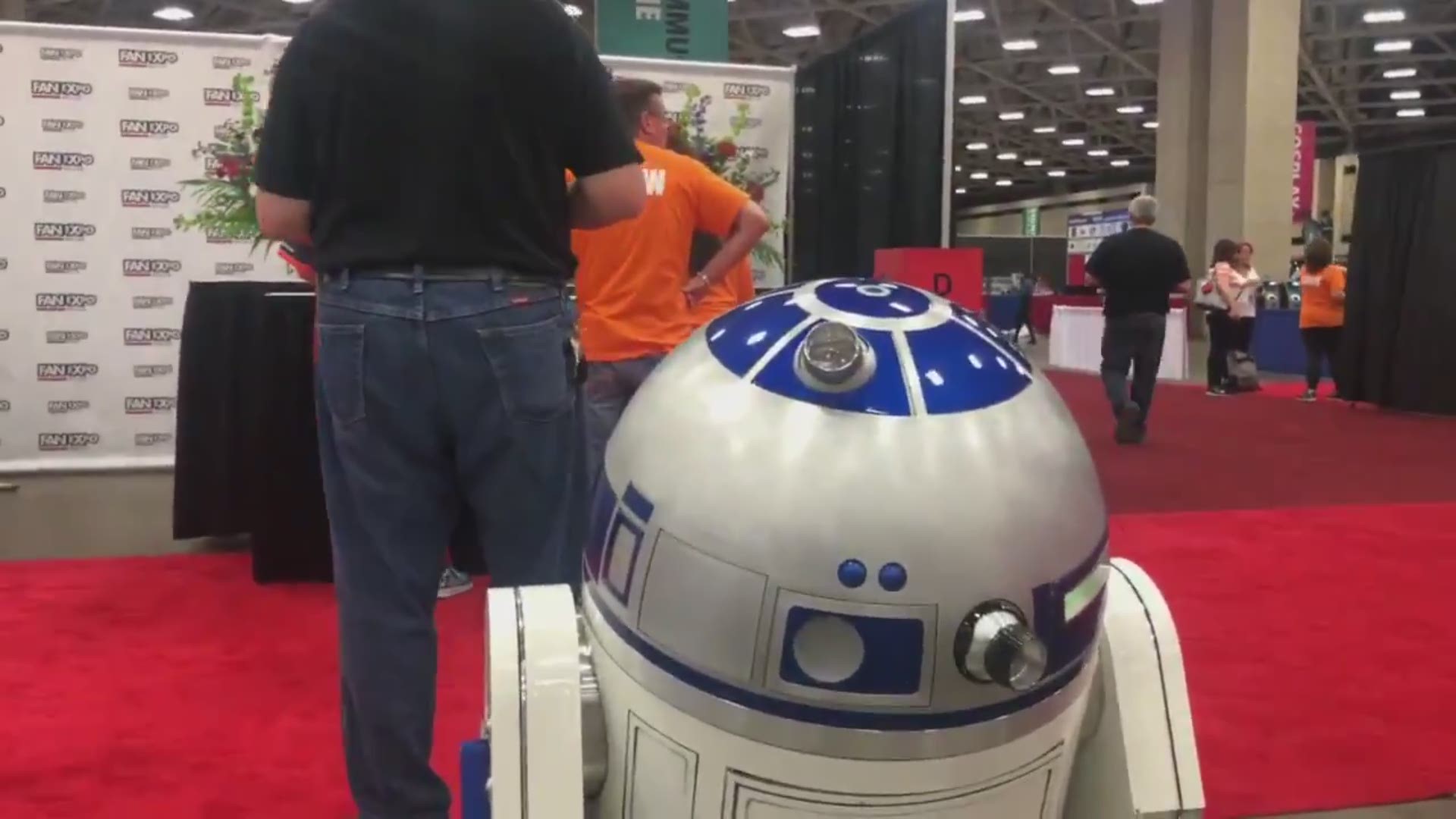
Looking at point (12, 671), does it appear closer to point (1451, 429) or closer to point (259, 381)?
point (259, 381)

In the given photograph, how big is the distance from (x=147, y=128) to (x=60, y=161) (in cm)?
38

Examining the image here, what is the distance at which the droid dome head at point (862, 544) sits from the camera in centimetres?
81

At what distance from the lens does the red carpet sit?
2.08m

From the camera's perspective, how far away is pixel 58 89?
4.98 meters

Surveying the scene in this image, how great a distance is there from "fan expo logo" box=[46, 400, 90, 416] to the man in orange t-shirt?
335 centimetres

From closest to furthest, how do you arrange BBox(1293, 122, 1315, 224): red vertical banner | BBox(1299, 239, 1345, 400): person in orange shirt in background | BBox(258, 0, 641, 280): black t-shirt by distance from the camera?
1. BBox(258, 0, 641, 280): black t-shirt
2. BBox(1299, 239, 1345, 400): person in orange shirt in background
3. BBox(1293, 122, 1315, 224): red vertical banner

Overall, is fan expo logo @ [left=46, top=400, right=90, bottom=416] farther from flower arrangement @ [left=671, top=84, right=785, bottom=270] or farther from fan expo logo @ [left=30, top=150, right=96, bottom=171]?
flower arrangement @ [left=671, top=84, right=785, bottom=270]

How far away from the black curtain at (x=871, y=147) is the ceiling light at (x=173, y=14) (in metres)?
12.9

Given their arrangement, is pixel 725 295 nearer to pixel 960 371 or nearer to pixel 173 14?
pixel 960 371

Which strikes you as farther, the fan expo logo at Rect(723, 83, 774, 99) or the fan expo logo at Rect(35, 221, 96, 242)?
the fan expo logo at Rect(723, 83, 774, 99)

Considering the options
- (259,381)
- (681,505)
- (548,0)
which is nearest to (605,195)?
(548,0)

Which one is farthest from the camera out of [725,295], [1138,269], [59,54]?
[1138,269]

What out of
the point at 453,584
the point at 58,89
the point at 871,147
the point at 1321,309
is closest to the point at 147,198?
the point at 58,89

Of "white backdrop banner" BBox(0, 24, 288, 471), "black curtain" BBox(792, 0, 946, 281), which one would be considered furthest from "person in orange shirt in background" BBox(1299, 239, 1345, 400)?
"white backdrop banner" BBox(0, 24, 288, 471)
